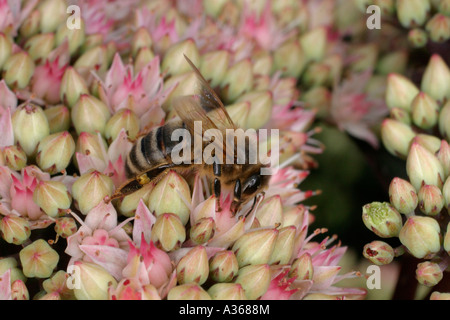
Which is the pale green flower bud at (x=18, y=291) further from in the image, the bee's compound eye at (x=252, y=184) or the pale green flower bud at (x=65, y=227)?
the bee's compound eye at (x=252, y=184)

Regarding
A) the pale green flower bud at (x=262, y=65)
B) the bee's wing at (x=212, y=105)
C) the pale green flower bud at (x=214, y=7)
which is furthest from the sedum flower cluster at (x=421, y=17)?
the bee's wing at (x=212, y=105)

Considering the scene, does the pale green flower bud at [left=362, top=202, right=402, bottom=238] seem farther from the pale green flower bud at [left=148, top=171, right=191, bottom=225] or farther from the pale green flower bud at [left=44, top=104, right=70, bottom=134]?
the pale green flower bud at [left=44, top=104, right=70, bottom=134]

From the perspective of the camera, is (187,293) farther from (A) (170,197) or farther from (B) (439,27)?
(B) (439,27)

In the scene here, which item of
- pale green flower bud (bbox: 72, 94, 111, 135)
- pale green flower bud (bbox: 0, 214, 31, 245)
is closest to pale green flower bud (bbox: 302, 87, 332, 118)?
pale green flower bud (bbox: 72, 94, 111, 135)

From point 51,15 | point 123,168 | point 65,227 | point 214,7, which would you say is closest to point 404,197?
point 123,168
